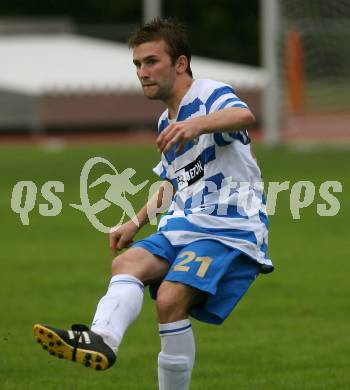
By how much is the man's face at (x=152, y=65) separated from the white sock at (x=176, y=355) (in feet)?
3.52

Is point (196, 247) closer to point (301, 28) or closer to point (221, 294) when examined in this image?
point (221, 294)

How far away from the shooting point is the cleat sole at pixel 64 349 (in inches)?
221

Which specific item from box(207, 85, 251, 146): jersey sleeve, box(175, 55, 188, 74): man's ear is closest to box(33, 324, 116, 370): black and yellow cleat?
box(207, 85, 251, 146): jersey sleeve

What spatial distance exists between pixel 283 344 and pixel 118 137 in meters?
28.2

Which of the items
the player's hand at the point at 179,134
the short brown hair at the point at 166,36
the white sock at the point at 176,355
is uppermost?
the short brown hair at the point at 166,36

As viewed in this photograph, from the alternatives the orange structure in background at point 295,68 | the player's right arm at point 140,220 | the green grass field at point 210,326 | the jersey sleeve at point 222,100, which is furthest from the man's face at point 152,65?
the orange structure in background at point 295,68

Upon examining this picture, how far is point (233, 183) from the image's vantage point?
631 centimetres

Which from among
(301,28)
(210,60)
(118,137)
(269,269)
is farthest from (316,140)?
(269,269)

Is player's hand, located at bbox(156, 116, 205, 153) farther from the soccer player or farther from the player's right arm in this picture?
the player's right arm

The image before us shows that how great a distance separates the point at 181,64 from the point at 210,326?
3574 mm

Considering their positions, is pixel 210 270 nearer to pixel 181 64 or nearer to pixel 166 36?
pixel 181 64

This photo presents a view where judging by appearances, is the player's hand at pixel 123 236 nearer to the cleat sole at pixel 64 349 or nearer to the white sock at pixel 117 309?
the white sock at pixel 117 309

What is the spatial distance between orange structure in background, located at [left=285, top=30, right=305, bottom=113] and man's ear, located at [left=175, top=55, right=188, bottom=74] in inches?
849

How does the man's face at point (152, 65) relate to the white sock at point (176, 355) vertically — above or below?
above
